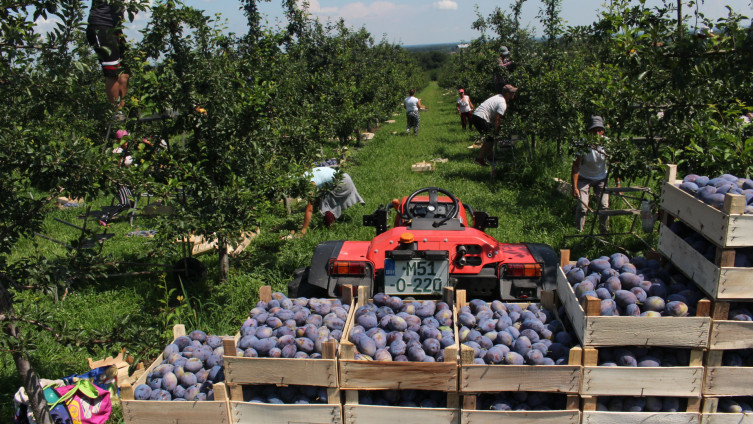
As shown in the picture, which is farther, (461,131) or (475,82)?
(461,131)

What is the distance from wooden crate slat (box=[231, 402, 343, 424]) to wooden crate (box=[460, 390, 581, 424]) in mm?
763

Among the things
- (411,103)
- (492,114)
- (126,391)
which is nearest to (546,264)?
(126,391)

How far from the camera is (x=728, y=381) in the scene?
3.31 meters

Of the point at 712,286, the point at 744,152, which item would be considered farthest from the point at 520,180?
the point at 712,286

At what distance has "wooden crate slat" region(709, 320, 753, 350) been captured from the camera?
128 inches

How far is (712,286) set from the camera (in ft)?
10.9

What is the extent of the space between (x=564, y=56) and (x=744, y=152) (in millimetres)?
9614

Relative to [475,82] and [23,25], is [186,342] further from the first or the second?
[475,82]

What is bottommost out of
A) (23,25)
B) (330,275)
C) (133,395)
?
(133,395)

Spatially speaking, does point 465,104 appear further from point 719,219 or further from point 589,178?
point 719,219

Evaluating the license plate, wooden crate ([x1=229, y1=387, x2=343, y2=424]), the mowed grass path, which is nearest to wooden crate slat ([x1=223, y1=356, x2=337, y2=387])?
wooden crate ([x1=229, y1=387, x2=343, y2=424])

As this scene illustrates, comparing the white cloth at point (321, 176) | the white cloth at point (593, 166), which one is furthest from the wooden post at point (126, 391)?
the white cloth at point (593, 166)

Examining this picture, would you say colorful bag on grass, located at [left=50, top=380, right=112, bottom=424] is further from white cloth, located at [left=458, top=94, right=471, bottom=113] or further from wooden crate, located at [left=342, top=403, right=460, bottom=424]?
white cloth, located at [left=458, top=94, right=471, bottom=113]

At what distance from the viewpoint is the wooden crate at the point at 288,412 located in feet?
10.8
